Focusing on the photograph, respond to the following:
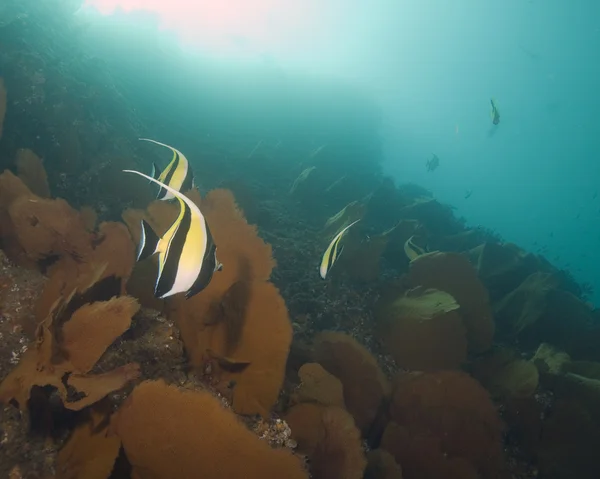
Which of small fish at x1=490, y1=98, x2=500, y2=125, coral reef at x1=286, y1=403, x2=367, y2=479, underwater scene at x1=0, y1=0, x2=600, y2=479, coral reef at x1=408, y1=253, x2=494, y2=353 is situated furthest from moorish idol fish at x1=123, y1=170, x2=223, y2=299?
small fish at x1=490, y1=98, x2=500, y2=125

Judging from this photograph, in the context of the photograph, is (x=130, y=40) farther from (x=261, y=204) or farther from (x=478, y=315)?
(x=478, y=315)

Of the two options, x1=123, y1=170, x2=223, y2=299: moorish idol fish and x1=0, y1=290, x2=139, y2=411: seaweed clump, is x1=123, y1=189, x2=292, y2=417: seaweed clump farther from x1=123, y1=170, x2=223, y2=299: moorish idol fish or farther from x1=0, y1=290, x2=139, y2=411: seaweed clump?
x1=123, y1=170, x2=223, y2=299: moorish idol fish

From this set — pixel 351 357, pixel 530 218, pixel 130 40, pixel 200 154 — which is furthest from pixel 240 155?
pixel 530 218

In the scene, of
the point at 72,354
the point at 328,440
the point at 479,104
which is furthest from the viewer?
the point at 479,104

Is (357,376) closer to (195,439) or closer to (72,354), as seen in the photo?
(195,439)

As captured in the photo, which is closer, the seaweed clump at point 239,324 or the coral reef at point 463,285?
the seaweed clump at point 239,324

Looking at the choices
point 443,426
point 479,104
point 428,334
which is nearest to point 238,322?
point 443,426

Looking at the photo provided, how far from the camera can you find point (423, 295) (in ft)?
15.1

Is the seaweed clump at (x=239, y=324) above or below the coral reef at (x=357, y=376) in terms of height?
above

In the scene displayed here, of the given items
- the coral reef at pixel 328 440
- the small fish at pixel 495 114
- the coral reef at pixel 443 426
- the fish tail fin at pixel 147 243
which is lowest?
the coral reef at pixel 443 426

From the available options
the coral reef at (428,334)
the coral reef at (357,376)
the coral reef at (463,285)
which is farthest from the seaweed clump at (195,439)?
the coral reef at (463,285)

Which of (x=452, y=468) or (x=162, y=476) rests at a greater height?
(x=162, y=476)

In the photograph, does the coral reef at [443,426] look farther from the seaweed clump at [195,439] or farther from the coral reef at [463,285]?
the seaweed clump at [195,439]

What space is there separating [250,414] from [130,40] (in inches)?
845
